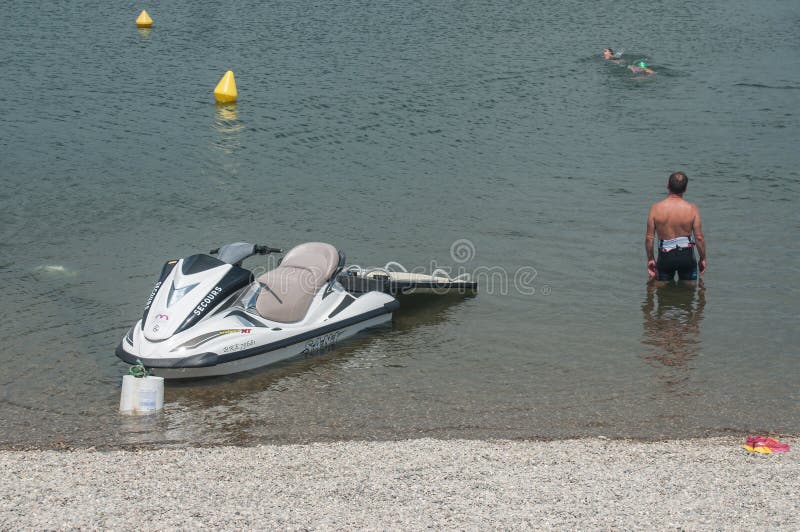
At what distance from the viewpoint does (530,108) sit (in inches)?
1053

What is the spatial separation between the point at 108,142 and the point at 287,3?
76.1 ft

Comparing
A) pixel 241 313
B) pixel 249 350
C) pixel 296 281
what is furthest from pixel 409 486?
pixel 296 281

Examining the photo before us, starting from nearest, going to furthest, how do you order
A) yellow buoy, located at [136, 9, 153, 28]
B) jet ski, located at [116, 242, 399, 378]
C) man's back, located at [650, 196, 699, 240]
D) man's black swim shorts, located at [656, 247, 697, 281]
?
jet ski, located at [116, 242, 399, 378], man's back, located at [650, 196, 699, 240], man's black swim shorts, located at [656, 247, 697, 281], yellow buoy, located at [136, 9, 153, 28]

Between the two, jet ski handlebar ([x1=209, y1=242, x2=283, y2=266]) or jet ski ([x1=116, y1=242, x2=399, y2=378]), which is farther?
jet ski handlebar ([x1=209, y1=242, x2=283, y2=266])

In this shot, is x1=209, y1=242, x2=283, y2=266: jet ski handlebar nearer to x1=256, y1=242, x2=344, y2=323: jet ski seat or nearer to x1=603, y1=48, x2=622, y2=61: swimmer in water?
x1=256, y1=242, x2=344, y2=323: jet ski seat

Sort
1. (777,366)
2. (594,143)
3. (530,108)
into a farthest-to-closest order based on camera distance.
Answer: (530,108) → (594,143) → (777,366)

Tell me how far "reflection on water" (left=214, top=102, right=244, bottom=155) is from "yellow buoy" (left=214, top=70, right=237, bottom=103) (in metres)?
0.21

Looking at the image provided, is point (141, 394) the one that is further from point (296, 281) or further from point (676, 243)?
point (676, 243)

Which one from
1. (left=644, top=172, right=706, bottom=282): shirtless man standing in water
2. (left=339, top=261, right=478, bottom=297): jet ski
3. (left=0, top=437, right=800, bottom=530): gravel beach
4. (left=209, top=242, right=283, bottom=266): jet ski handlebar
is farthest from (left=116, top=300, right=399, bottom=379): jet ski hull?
(left=644, top=172, right=706, bottom=282): shirtless man standing in water

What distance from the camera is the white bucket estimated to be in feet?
29.6

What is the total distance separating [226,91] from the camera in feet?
87.8

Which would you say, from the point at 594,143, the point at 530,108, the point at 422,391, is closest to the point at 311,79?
the point at 530,108

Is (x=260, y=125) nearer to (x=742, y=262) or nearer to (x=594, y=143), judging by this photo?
(x=594, y=143)

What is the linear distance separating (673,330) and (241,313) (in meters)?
5.66
